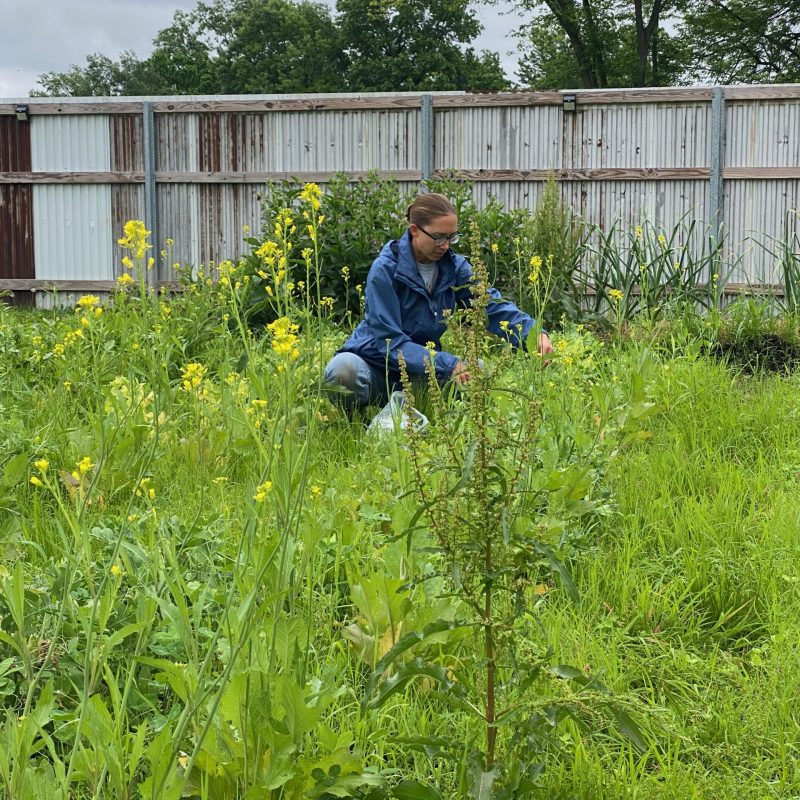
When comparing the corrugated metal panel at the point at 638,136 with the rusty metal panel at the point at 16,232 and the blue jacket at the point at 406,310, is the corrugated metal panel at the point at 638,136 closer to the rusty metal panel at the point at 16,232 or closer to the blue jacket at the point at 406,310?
the blue jacket at the point at 406,310

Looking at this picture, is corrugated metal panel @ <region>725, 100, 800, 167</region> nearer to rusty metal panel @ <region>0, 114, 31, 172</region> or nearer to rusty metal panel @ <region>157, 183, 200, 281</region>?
rusty metal panel @ <region>157, 183, 200, 281</region>

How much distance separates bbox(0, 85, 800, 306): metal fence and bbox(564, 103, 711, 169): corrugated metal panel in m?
0.01

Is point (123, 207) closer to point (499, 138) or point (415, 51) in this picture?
point (499, 138)

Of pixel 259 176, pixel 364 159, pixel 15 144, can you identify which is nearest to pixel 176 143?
pixel 259 176

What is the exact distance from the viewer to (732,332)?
5309 millimetres

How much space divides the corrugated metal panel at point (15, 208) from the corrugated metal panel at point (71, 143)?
125mm

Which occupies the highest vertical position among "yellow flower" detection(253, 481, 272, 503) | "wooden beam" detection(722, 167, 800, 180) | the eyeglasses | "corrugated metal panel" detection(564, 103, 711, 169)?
"corrugated metal panel" detection(564, 103, 711, 169)

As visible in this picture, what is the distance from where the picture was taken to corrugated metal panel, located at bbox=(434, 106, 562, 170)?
923 centimetres

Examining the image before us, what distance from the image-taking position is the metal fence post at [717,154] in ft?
28.8

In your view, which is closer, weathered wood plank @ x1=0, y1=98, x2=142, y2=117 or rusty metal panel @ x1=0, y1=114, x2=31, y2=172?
weathered wood plank @ x1=0, y1=98, x2=142, y2=117

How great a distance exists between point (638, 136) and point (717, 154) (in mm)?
703

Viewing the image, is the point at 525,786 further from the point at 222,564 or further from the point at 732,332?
the point at 732,332

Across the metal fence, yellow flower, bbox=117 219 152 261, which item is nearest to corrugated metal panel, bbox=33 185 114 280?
the metal fence

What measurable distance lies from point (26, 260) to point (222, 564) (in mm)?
9337
